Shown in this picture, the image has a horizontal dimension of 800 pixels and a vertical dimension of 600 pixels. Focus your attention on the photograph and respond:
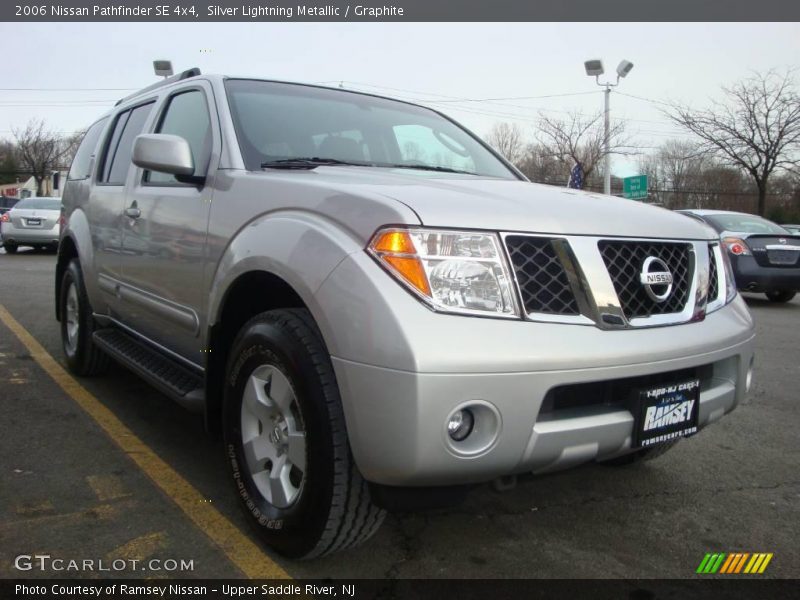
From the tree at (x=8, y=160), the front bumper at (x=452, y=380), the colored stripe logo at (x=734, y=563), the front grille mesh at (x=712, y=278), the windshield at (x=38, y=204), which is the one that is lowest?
the colored stripe logo at (x=734, y=563)

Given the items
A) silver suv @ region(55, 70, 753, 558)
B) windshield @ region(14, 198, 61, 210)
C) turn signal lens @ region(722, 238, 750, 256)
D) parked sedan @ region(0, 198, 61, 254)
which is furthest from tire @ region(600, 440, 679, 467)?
windshield @ region(14, 198, 61, 210)

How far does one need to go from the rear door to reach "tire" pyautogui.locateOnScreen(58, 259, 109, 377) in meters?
0.94

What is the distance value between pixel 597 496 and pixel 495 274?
1.52 m

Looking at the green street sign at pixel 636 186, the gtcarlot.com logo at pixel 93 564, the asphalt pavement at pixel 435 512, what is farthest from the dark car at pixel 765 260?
the green street sign at pixel 636 186

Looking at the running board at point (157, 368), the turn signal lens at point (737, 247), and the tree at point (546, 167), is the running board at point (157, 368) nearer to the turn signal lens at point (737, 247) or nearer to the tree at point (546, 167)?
the turn signal lens at point (737, 247)

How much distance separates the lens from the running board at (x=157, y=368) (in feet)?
9.75

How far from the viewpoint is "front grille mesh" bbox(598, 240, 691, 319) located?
7.40ft

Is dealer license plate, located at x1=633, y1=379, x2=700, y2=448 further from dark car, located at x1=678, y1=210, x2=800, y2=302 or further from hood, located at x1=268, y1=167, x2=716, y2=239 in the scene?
dark car, located at x1=678, y1=210, x2=800, y2=302

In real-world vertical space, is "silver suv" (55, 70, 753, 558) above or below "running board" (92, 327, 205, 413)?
above

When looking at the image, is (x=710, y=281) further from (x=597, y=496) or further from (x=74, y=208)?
(x=74, y=208)

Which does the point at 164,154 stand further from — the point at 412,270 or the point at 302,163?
the point at 412,270

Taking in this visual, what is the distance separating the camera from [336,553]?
246 cm

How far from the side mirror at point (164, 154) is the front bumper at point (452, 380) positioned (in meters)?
1.20
